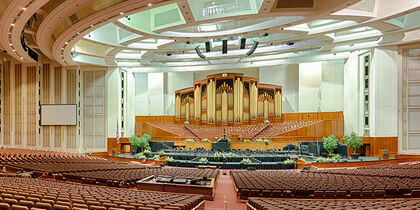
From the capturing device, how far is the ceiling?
1162cm

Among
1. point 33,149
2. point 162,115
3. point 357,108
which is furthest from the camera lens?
point 162,115

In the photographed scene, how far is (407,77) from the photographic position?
18.7 meters

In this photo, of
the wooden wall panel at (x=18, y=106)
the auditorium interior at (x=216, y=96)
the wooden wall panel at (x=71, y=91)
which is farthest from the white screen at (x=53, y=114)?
the wooden wall panel at (x=18, y=106)

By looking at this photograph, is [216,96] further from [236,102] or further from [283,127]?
[283,127]

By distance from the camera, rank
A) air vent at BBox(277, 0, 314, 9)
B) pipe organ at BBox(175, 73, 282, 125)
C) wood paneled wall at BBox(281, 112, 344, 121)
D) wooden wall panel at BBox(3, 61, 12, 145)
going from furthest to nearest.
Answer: pipe organ at BBox(175, 73, 282, 125), wooden wall panel at BBox(3, 61, 12, 145), wood paneled wall at BBox(281, 112, 344, 121), air vent at BBox(277, 0, 314, 9)

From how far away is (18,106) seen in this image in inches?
910

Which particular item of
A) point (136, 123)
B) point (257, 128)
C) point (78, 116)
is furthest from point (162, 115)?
point (257, 128)

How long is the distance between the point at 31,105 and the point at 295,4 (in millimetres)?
23564

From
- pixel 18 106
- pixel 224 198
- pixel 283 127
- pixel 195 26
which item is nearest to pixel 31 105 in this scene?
pixel 18 106

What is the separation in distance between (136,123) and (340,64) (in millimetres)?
20729

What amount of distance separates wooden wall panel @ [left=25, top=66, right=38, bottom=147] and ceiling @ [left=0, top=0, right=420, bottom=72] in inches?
107

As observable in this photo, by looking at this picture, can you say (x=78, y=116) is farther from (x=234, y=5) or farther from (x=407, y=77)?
(x=407, y=77)

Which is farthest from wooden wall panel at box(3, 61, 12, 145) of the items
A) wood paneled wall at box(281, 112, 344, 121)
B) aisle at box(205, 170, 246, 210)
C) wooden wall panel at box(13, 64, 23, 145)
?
wood paneled wall at box(281, 112, 344, 121)

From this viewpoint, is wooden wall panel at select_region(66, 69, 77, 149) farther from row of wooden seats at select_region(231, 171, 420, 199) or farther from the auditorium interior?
row of wooden seats at select_region(231, 171, 420, 199)
